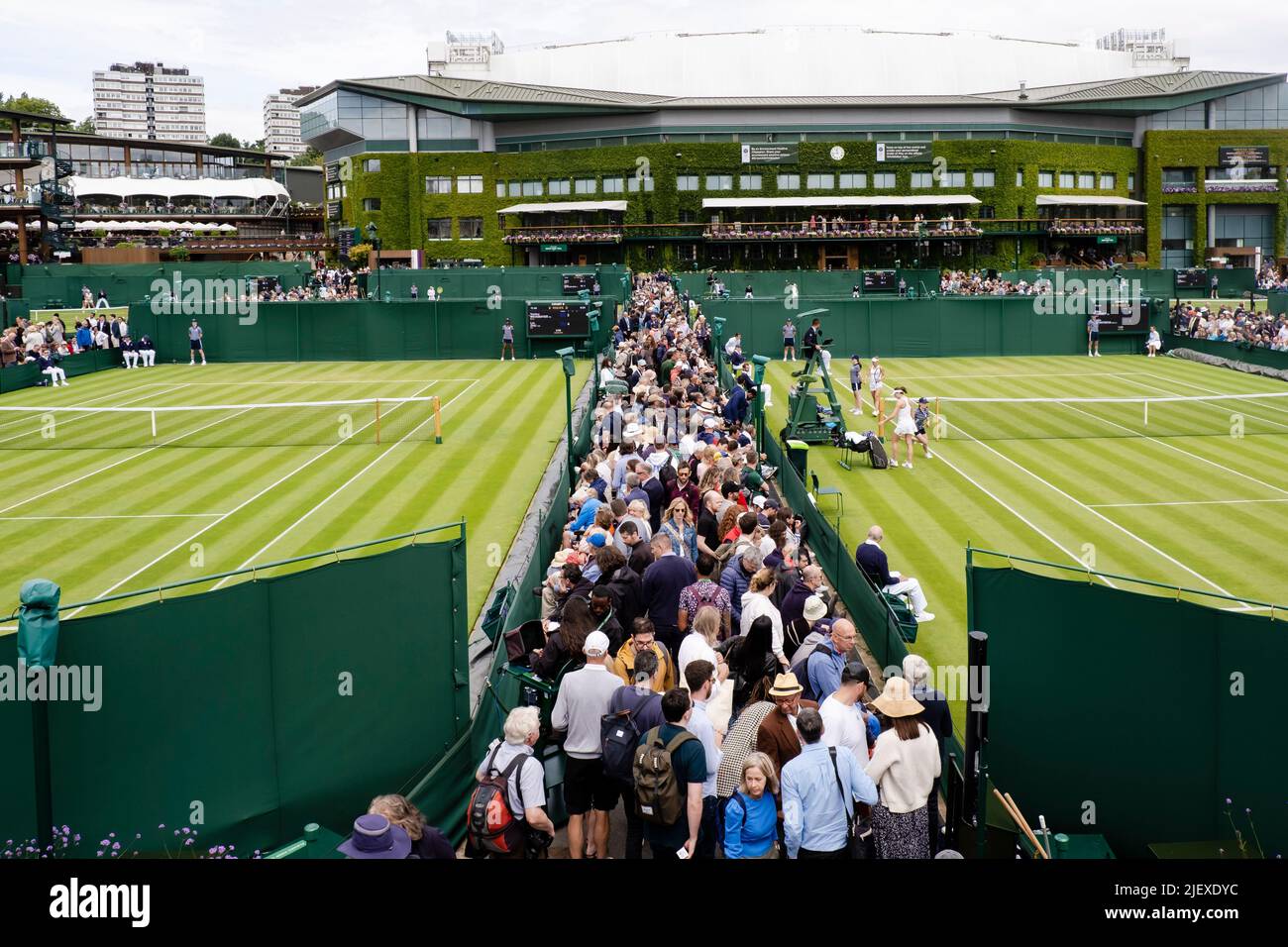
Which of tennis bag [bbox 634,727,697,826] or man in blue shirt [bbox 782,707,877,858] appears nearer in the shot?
man in blue shirt [bbox 782,707,877,858]

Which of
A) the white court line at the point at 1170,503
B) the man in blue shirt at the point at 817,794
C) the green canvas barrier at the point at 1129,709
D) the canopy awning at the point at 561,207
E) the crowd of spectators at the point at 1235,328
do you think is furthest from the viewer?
the canopy awning at the point at 561,207

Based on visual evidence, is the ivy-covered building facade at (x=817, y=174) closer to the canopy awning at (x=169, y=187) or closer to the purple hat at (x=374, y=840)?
the canopy awning at (x=169, y=187)

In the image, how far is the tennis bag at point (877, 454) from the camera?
1063 inches

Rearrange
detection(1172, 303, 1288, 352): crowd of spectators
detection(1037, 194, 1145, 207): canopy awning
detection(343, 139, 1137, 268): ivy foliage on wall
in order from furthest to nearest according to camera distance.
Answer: detection(1037, 194, 1145, 207): canopy awning
detection(343, 139, 1137, 268): ivy foliage on wall
detection(1172, 303, 1288, 352): crowd of spectators

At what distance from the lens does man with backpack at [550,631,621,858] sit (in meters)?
8.91

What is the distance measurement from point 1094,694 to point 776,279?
63.3 m

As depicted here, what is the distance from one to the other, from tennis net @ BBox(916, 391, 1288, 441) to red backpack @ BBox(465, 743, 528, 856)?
2430cm

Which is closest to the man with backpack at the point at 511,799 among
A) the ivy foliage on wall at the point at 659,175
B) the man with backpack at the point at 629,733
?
the man with backpack at the point at 629,733

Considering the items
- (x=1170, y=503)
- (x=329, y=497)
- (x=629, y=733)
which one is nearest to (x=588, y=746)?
(x=629, y=733)

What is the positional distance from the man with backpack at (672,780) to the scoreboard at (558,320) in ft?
140

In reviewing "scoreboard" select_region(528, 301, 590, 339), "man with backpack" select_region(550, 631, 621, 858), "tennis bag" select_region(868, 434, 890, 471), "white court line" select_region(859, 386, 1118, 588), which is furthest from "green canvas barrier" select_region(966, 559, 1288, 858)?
"scoreboard" select_region(528, 301, 590, 339)

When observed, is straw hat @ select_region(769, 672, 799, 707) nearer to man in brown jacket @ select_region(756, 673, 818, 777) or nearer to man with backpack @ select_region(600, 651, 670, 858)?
man in brown jacket @ select_region(756, 673, 818, 777)

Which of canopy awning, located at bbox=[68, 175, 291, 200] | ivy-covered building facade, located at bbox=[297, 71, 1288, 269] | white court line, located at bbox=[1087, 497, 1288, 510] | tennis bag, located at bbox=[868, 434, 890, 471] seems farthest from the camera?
canopy awning, located at bbox=[68, 175, 291, 200]
